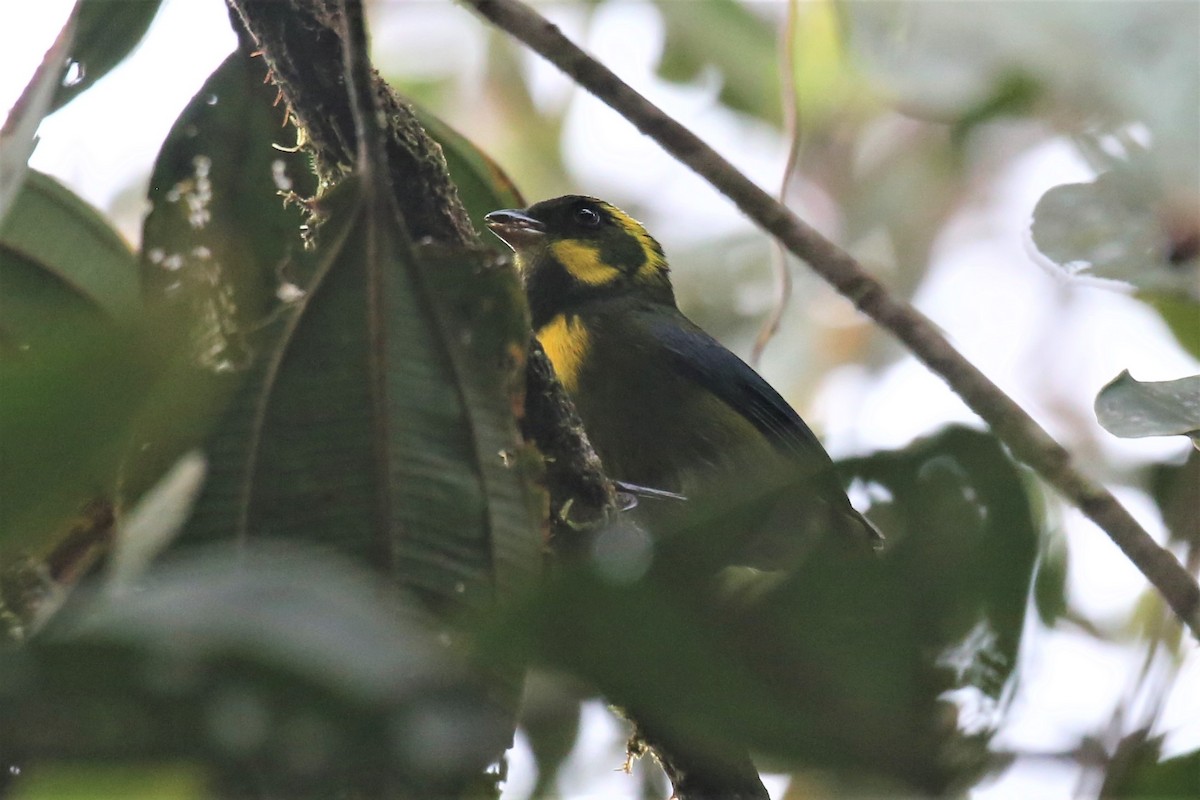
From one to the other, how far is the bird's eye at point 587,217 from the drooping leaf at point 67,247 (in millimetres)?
2892

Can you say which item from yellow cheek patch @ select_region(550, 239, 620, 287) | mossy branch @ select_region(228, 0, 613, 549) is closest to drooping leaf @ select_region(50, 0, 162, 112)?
mossy branch @ select_region(228, 0, 613, 549)

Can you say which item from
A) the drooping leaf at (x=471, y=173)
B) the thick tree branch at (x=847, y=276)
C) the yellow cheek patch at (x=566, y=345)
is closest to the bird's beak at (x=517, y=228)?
the yellow cheek patch at (x=566, y=345)

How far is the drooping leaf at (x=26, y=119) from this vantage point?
156 centimetres

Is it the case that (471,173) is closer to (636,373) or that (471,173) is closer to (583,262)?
(636,373)

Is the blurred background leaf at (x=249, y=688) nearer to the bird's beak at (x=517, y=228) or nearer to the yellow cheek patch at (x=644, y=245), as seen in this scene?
the bird's beak at (x=517, y=228)

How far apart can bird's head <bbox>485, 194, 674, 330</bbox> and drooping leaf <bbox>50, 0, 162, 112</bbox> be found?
9.53ft

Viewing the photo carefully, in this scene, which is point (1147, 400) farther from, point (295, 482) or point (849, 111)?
point (849, 111)

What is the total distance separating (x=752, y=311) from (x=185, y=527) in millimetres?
6263

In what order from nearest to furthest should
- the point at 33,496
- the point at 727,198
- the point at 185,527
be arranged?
1. the point at 33,496
2. the point at 185,527
3. the point at 727,198

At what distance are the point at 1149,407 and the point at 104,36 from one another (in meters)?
1.68

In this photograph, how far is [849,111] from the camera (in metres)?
8.19

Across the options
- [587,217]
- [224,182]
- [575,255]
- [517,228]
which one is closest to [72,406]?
[224,182]

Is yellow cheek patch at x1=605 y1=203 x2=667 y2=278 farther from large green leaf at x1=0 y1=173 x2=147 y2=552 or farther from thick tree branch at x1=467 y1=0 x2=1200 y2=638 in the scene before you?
large green leaf at x1=0 y1=173 x2=147 y2=552

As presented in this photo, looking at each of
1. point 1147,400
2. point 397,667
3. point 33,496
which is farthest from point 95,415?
point 1147,400
